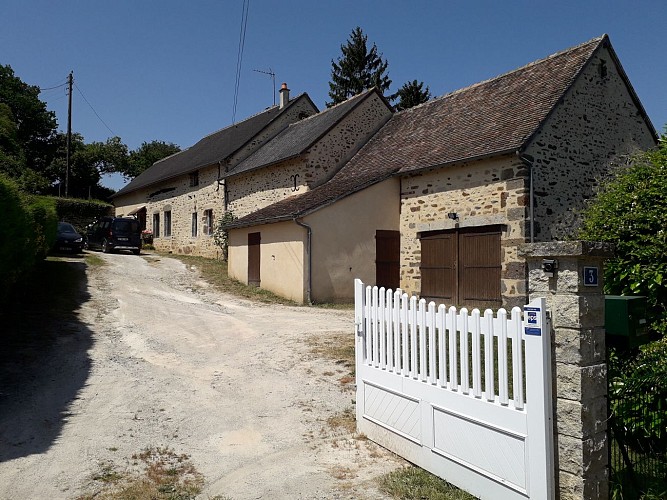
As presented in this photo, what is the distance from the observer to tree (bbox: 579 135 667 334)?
13.4 ft

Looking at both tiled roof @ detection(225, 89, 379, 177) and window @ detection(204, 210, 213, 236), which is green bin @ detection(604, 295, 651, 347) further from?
window @ detection(204, 210, 213, 236)

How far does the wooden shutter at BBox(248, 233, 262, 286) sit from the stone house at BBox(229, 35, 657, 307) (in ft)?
0.19

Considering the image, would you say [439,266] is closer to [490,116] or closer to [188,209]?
[490,116]

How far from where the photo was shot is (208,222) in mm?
25109

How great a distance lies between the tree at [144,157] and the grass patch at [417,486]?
2105 inches

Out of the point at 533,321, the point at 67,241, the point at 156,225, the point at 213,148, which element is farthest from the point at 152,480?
the point at 156,225

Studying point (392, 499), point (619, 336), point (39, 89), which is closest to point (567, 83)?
point (619, 336)

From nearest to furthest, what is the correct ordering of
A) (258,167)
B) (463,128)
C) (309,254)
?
(309,254) < (463,128) < (258,167)

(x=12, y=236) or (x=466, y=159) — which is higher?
(x=466, y=159)

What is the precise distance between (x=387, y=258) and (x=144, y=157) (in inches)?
1773

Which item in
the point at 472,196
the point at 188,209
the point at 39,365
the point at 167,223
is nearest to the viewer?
the point at 39,365

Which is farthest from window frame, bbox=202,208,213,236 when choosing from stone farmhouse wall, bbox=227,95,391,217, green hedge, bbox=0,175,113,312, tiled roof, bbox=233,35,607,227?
green hedge, bbox=0,175,113,312

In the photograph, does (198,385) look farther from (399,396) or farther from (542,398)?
(542,398)

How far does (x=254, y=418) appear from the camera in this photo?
5492mm
